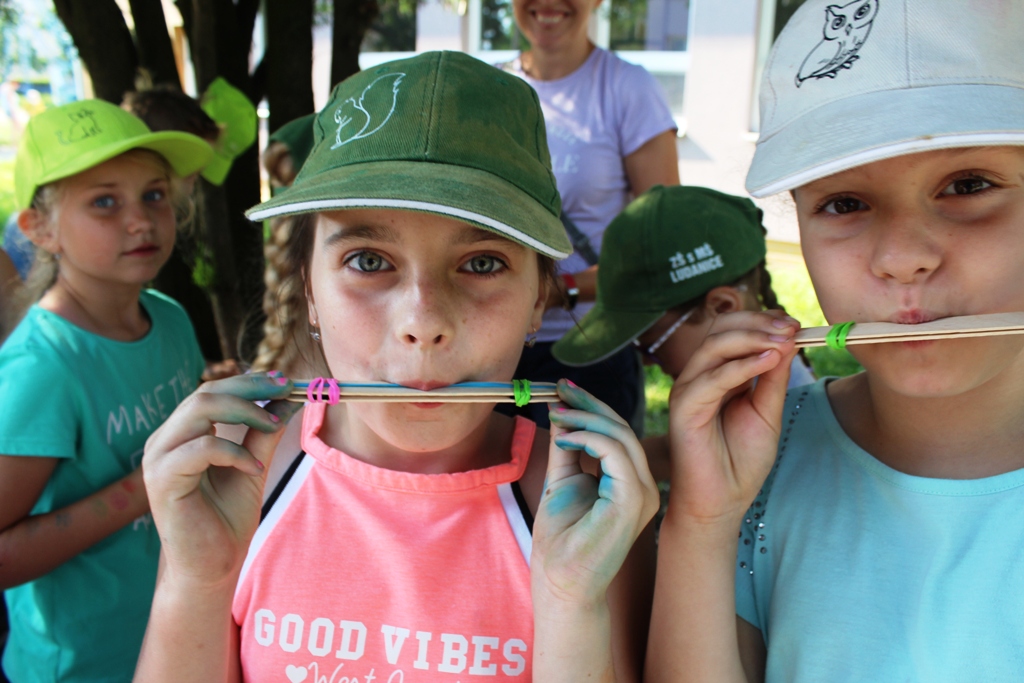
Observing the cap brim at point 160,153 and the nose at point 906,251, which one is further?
the cap brim at point 160,153

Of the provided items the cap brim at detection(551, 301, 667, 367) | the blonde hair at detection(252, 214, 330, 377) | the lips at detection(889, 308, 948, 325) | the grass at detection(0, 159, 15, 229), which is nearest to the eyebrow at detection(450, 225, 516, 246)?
the blonde hair at detection(252, 214, 330, 377)

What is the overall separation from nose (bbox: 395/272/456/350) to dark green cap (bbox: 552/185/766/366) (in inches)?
→ 44.5

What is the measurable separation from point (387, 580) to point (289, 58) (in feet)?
9.13

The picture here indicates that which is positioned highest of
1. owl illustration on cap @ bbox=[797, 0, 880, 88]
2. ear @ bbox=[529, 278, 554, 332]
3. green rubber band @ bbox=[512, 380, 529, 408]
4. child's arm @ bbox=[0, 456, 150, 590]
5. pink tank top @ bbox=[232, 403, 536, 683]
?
owl illustration on cap @ bbox=[797, 0, 880, 88]

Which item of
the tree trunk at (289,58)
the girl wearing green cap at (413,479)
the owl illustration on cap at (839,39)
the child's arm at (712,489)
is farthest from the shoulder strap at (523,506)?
the tree trunk at (289,58)

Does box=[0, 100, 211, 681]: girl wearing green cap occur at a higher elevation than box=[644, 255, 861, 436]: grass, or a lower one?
higher

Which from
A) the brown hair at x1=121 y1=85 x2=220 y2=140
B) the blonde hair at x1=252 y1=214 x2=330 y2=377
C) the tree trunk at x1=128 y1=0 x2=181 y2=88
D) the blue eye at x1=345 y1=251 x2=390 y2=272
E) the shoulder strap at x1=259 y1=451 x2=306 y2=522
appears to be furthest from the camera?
the tree trunk at x1=128 y1=0 x2=181 y2=88

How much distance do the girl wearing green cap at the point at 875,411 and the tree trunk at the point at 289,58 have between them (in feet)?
8.65

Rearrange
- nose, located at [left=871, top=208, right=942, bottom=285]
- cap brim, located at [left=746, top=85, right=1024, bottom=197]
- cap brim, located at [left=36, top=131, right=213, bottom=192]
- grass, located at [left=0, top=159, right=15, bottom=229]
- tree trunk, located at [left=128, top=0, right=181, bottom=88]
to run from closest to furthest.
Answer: cap brim, located at [left=746, top=85, right=1024, bottom=197], nose, located at [left=871, top=208, right=942, bottom=285], cap brim, located at [left=36, top=131, right=213, bottom=192], tree trunk, located at [left=128, top=0, right=181, bottom=88], grass, located at [left=0, top=159, right=15, bottom=229]

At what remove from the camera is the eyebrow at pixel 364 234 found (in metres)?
1.34

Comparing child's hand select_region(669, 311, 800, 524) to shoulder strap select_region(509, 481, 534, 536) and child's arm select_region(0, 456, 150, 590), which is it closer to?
shoulder strap select_region(509, 481, 534, 536)

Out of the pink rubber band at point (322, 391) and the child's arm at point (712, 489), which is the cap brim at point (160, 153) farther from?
the child's arm at point (712, 489)

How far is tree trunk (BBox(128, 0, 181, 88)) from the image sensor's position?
3658mm

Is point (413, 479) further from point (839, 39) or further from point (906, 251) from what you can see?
point (839, 39)
